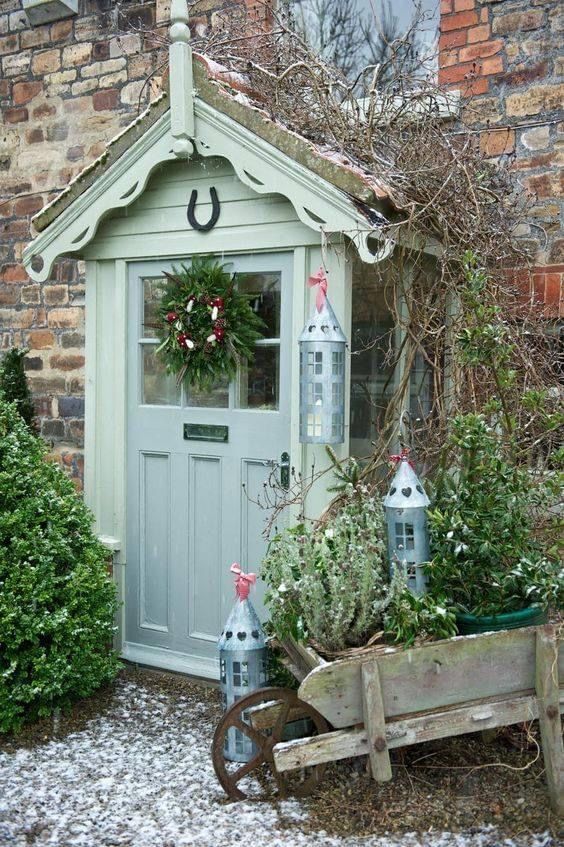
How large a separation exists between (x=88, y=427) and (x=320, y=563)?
2.05 metres

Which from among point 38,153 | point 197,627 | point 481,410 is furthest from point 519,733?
point 38,153

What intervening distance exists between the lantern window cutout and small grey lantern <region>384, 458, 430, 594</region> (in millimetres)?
507

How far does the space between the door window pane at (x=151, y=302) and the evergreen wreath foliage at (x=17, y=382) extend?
2.56 metres

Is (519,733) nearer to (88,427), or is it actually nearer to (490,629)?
(490,629)

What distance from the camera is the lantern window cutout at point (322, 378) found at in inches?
158

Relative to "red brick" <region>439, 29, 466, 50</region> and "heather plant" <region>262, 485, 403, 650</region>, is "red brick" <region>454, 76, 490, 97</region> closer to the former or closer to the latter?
"red brick" <region>439, 29, 466, 50</region>

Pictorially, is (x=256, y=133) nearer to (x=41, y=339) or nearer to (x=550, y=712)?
(x=550, y=712)

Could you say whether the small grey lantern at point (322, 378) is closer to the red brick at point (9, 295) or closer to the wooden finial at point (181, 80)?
the wooden finial at point (181, 80)

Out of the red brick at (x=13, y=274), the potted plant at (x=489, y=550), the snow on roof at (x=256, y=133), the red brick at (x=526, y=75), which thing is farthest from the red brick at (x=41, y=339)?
the potted plant at (x=489, y=550)

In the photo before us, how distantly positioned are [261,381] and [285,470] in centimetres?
51

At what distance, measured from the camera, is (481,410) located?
4.28 m

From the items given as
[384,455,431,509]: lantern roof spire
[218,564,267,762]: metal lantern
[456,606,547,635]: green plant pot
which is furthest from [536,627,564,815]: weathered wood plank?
[218,564,267,762]: metal lantern

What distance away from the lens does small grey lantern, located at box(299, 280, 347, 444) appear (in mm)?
4008

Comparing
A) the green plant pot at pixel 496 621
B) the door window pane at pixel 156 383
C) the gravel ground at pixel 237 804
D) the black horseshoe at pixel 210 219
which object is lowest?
the gravel ground at pixel 237 804
